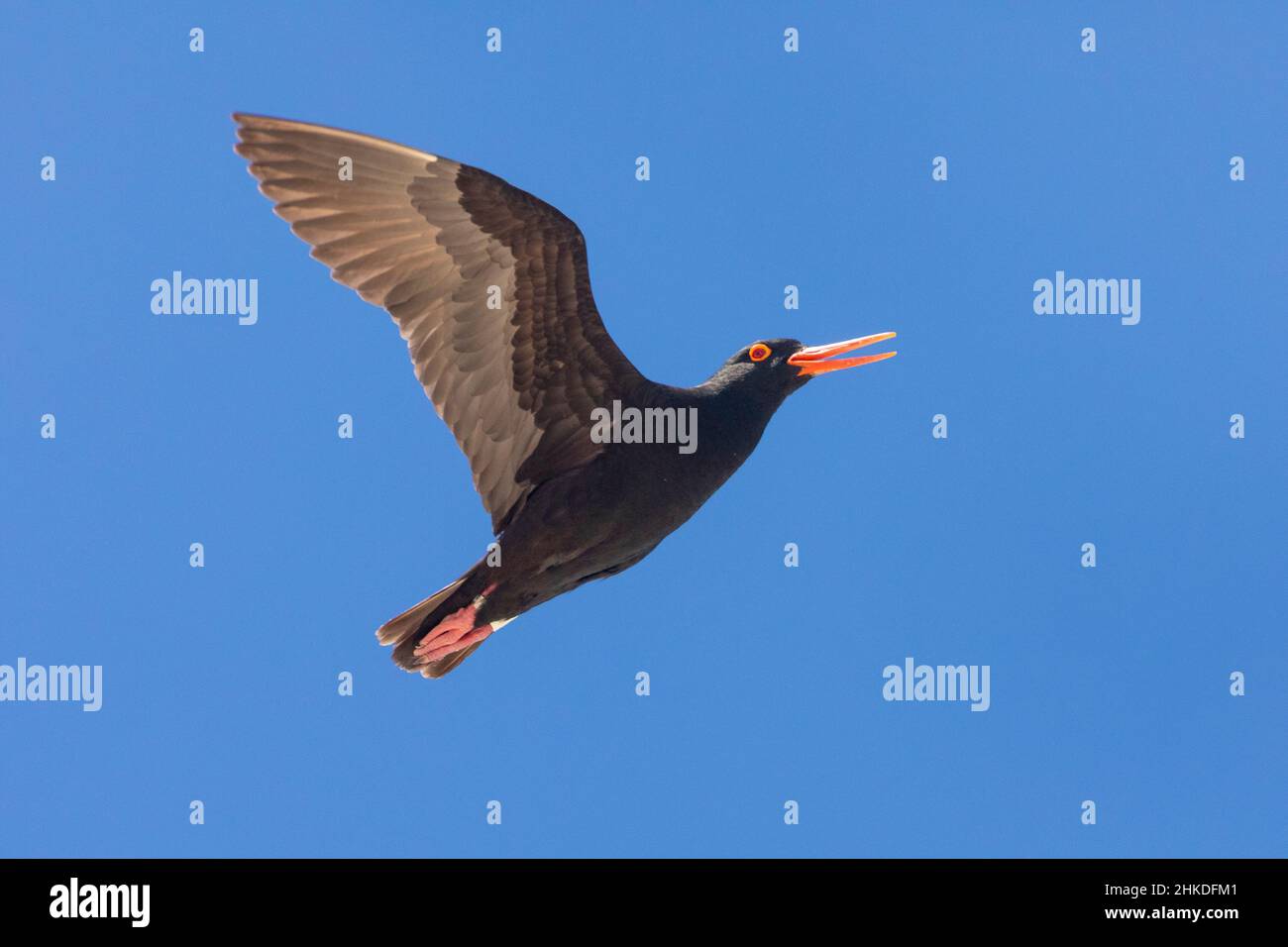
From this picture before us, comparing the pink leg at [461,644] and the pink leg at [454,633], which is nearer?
the pink leg at [454,633]

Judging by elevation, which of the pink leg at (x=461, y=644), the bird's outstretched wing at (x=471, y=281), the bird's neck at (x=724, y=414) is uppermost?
the bird's outstretched wing at (x=471, y=281)

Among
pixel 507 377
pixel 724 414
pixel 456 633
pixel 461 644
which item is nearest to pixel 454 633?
pixel 456 633

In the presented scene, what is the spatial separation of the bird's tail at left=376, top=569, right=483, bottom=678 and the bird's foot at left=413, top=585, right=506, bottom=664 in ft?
0.15

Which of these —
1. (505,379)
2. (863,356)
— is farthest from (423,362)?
(863,356)

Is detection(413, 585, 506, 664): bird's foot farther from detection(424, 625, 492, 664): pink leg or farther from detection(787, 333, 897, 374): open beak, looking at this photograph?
detection(787, 333, 897, 374): open beak

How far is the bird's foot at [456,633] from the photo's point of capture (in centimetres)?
1178

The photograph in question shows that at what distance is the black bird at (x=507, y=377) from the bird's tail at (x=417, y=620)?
0.03 feet

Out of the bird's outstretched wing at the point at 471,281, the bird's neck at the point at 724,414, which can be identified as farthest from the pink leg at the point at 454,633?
the bird's neck at the point at 724,414

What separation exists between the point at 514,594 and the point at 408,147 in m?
3.44

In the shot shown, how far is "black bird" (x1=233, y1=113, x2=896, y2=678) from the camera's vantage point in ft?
38.6

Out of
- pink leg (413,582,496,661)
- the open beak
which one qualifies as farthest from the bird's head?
pink leg (413,582,496,661)

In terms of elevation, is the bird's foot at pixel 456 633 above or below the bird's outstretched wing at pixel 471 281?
below

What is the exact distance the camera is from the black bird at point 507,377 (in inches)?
463

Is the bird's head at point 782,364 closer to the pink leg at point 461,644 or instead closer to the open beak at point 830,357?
the open beak at point 830,357
